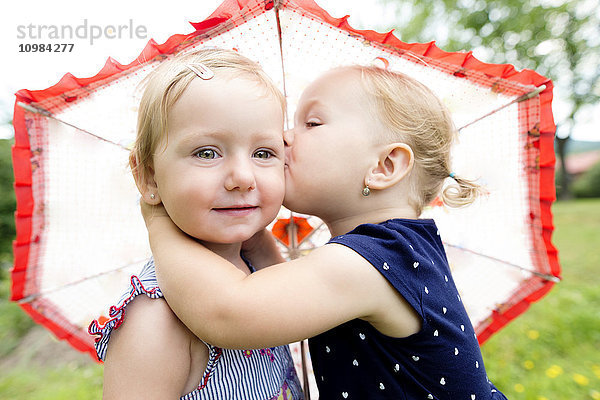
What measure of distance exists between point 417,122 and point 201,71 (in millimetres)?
758

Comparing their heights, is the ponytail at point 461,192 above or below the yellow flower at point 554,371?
above

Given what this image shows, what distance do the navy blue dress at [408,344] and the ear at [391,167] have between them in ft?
0.45

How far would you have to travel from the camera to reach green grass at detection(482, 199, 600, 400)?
115 inches

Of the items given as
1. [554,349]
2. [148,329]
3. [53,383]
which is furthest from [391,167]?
[53,383]

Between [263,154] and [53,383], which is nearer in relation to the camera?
[263,154]

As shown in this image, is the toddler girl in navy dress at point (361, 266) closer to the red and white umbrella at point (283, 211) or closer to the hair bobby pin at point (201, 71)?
the red and white umbrella at point (283, 211)

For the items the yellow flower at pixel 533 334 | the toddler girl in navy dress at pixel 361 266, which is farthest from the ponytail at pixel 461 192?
the yellow flower at pixel 533 334

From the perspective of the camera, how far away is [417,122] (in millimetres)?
1517

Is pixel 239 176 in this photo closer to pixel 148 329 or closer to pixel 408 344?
pixel 148 329

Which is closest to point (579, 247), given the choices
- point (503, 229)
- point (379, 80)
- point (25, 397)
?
point (503, 229)

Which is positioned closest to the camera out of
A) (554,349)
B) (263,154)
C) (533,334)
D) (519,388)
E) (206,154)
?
(206,154)

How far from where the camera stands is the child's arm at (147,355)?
105cm

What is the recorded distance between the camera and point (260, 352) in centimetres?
135

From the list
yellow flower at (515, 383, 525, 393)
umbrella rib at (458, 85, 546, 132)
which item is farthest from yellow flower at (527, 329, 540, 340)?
umbrella rib at (458, 85, 546, 132)
